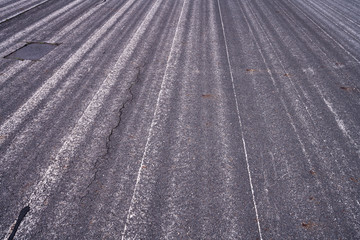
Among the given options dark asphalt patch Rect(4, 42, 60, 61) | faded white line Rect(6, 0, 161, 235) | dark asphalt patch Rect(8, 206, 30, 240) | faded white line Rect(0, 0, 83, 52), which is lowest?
dark asphalt patch Rect(8, 206, 30, 240)

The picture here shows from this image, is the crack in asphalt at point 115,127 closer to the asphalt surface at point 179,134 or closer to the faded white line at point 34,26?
the asphalt surface at point 179,134

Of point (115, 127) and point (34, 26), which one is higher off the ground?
point (34, 26)

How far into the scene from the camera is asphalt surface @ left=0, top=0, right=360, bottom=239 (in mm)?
4379

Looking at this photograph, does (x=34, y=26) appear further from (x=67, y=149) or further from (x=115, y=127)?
(x=67, y=149)

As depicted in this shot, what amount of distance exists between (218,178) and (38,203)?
3.32 metres

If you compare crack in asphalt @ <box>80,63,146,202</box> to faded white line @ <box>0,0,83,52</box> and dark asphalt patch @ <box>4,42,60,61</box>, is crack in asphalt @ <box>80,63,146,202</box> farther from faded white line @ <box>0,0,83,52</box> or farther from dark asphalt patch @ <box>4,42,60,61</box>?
faded white line @ <box>0,0,83,52</box>

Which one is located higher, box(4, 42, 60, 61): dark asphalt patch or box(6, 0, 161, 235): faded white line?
box(4, 42, 60, 61): dark asphalt patch

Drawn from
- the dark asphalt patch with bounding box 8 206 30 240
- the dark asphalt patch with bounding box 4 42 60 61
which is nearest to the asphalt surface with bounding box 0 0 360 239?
the dark asphalt patch with bounding box 8 206 30 240

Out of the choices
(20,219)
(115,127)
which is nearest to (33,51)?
(115,127)

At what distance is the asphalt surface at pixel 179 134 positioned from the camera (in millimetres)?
4379

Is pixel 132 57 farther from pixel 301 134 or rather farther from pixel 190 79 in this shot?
pixel 301 134

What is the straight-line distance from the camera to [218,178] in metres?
5.11

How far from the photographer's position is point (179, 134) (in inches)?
240

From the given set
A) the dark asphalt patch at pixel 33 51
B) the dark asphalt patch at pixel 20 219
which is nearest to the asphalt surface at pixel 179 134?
the dark asphalt patch at pixel 20 219
